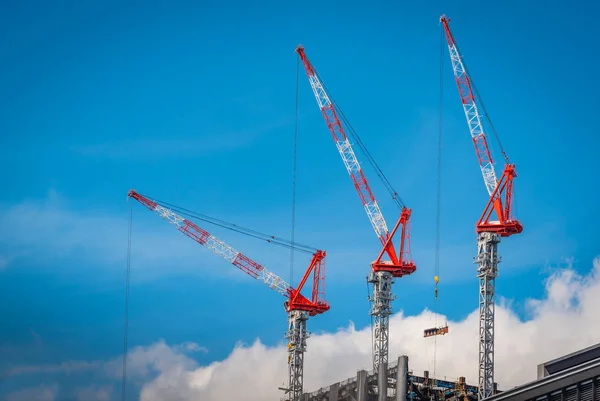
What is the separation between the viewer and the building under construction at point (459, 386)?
274ft

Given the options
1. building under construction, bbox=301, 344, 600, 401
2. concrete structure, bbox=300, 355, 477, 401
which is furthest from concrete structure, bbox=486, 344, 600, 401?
concrete structure, bbox=300, 355, 477, 401

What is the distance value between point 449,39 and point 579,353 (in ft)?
334

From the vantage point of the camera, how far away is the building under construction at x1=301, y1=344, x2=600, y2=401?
83438 mm

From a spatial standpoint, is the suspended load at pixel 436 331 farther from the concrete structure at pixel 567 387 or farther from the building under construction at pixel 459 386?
the concrete structure at pixel 567 387

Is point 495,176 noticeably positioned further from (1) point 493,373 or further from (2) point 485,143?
(1) point 493,373

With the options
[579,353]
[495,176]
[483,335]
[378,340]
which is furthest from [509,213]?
[579,353]

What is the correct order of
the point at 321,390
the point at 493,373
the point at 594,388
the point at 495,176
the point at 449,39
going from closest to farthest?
1. the point at 594,388
2. the point at 321,390
3. the point at 493,373
4. the point at 495,176
5. the point at 449,39

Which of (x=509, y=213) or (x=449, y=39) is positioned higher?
(x=449, y=39)

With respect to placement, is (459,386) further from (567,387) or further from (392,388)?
(567,387)

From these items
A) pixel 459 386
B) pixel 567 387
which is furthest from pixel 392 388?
pixel 567 387

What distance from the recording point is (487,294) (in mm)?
179250

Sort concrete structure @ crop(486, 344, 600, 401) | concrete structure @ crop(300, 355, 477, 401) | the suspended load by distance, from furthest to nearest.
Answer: the suspended load, concrete structure @ crop(300, 355, 477, 401), concrete structure @ crop(486, 344, 600, 401)

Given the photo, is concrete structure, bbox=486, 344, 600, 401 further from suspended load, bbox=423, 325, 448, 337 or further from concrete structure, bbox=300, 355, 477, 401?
suspended load, bbox=423, 325, 448, 337

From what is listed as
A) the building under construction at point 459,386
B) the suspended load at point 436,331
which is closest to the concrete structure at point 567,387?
the building under construction at point 459,386
